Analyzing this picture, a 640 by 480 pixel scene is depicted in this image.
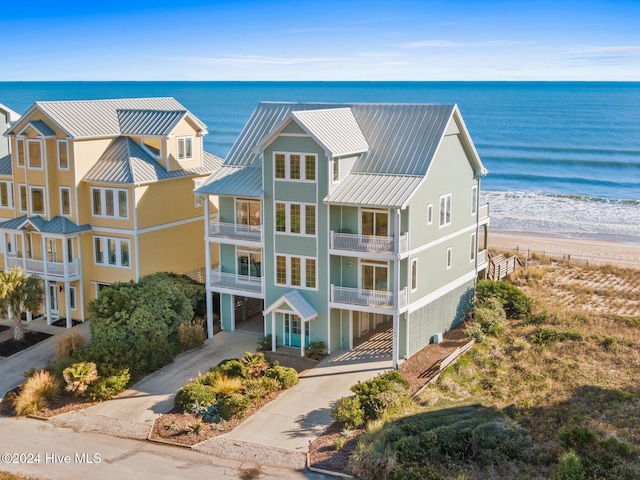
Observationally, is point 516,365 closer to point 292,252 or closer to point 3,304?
point 292,252

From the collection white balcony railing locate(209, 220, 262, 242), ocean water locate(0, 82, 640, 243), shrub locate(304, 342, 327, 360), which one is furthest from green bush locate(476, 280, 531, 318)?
ocean water locate(0, 82, 640, 243)

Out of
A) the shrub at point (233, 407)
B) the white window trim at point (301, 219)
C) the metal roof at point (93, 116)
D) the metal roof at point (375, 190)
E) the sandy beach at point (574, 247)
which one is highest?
the metal roof at point (93, 116)

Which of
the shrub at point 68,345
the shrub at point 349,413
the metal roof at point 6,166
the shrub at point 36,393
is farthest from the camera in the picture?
the metal roof at point 6,166

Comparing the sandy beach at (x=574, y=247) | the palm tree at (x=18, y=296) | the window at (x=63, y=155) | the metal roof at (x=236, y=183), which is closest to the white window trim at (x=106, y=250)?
the palm tree at (x=18, y=296)

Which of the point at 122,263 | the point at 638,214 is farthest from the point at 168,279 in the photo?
the point at 638,214

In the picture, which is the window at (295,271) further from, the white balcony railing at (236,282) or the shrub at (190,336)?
the shrub at (190,336)

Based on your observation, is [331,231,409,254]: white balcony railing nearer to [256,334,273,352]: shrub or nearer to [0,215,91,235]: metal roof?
[256,334,273,352]: shrub
